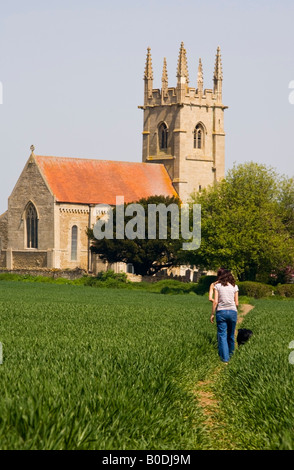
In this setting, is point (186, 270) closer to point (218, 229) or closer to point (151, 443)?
point (218, 229)

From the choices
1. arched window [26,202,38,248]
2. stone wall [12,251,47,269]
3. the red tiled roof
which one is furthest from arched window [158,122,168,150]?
stone wall [12,251,47,269]

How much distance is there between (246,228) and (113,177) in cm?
3025

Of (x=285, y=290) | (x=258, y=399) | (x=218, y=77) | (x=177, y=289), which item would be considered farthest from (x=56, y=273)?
(x=258, y=399)

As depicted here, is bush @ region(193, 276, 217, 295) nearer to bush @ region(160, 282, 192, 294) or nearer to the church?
bush @ region(160, 282, 192, 294)

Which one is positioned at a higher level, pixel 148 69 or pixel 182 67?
pixel 148 69

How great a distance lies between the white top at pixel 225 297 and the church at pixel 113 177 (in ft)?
207

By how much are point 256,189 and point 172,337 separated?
44781mm

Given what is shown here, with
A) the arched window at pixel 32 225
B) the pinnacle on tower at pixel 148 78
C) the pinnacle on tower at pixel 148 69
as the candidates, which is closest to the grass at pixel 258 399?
the arched window at pixel 32 225

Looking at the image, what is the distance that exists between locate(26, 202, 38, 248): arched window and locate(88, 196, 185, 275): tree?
24.1 ft

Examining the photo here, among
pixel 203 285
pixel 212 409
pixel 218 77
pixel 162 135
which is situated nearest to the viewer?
pixel 212 409

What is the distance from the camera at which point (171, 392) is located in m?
11.6

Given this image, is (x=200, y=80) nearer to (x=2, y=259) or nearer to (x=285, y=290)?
(x=2, y=259)

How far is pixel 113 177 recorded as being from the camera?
86938mm

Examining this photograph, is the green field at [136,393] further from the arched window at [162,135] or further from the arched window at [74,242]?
the arched window at [162,135]
